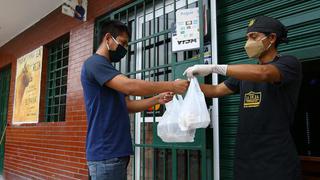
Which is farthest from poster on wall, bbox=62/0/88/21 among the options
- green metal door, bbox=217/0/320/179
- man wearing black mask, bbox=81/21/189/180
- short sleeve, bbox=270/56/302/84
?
short sleeve, bbox=270/56/302/84

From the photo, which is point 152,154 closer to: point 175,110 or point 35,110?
point 175,110

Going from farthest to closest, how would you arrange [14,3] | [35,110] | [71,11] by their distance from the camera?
[35,110] → [14,3] → [71,11]

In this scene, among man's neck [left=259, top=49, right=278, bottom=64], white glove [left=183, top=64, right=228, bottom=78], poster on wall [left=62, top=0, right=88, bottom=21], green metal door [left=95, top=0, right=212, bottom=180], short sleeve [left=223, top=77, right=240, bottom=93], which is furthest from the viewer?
poster on wall [left=62, top=0, right=88, bottom=21]

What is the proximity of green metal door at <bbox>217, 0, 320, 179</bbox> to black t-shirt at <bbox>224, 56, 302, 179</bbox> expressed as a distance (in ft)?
2.10

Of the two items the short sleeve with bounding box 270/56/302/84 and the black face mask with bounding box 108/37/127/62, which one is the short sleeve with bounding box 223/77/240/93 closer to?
the short sleeve with bounding box 270/56/302/84

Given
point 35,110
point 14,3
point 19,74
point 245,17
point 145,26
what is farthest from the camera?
point 19,74

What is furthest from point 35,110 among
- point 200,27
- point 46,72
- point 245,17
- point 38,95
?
point 245,17

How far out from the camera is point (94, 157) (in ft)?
7.71

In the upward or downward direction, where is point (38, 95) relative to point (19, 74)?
downward

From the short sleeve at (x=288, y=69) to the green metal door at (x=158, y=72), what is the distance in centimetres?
126

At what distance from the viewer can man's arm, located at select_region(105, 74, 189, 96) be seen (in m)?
2.34

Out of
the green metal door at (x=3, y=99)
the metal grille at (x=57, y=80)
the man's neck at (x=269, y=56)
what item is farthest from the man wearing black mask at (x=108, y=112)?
the green metal door at (x=3, y=99)

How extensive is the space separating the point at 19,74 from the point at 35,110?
155 centimetres

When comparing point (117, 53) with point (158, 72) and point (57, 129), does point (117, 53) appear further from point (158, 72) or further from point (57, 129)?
point (57, 129)
